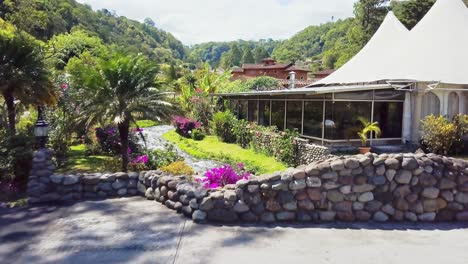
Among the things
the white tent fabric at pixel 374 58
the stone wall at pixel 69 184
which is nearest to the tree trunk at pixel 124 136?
the stone wall at pixel 69 184

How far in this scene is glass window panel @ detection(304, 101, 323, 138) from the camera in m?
14.8

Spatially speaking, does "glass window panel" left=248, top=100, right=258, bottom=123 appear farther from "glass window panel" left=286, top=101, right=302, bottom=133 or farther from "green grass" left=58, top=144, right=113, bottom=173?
"green grass" left=58, top=144, right=113, bottom=173

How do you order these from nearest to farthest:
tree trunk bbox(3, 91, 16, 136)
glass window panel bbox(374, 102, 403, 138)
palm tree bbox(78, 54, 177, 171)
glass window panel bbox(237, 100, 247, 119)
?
palm tree bbox(78, 54, 177, 171)
tree trunk bbox(3, 91, 16, 136)
glass window panel bbox(374, 102, 403, 138)
glass window panel bbox(237, 100, 247, 119)

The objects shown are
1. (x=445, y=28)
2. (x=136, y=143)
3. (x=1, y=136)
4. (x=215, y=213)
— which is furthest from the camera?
(x=445, y=28)

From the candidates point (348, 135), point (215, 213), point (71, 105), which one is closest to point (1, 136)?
point (71, 105)

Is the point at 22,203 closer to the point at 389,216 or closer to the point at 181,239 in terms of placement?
the point at 181,239

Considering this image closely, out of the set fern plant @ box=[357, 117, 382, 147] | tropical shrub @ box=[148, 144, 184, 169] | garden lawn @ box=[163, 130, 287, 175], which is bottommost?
garden lawn @ box=[163, 130, 287, 175]

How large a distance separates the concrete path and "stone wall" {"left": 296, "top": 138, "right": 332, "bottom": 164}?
7604 millimetres

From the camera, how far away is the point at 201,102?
2505 centimetres

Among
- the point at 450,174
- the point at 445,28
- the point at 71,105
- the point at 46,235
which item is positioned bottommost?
the point at 46,235

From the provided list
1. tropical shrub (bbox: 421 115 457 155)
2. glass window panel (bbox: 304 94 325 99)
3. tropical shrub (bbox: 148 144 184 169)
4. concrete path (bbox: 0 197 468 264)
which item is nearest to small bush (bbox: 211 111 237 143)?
glass window panel (bbox: 304 94 325 99)

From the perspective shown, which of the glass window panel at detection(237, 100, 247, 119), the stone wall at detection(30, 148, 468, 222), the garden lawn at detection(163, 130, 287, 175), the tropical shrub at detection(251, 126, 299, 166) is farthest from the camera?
the glass window panel at detection(237, 100, 247, 119)

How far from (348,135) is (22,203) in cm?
1167

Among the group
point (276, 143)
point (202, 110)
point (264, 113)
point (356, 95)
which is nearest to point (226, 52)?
point (202, 110)
